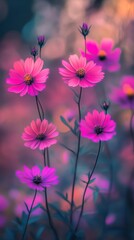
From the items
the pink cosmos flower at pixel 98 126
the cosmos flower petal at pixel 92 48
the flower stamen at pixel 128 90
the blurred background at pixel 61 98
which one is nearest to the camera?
the pink cosmos flower at pixel 98 126

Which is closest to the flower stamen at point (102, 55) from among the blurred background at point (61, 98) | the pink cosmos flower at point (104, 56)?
the pink cosmos flower at point (104, 56)

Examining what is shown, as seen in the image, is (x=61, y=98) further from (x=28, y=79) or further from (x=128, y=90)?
(x=28, y=79)

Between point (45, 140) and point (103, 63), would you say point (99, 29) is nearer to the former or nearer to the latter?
point (103, 63)

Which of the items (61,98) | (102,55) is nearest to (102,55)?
(102,55)

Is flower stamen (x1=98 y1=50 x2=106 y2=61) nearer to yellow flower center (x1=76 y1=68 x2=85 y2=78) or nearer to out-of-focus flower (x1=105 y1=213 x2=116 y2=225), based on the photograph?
yellow flower center (x1=76 y1=68 x2=85 y2=78)

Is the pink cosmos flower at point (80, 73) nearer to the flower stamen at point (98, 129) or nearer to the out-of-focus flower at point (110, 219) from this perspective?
the flower stamen at point (98, 129)

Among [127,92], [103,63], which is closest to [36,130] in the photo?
[103,63]
